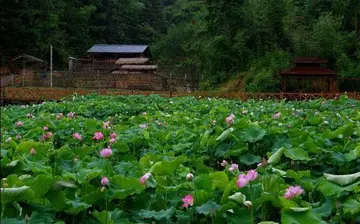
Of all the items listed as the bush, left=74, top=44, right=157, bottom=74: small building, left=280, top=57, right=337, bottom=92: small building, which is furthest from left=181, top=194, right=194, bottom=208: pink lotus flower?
left=74, top=44, right=157, bottom=74: small building

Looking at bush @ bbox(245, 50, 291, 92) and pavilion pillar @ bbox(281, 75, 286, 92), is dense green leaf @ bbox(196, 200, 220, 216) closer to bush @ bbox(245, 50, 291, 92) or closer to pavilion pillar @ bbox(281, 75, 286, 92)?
pavilion pillar @ bbox(281, 75, 286, 92)

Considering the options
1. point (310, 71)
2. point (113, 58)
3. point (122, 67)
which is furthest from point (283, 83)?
point (113, 58)

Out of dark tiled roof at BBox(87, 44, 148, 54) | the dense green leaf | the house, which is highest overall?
dark tiled roof at BBox(87, 44, 148, 54)

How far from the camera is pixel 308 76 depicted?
23.5 metres

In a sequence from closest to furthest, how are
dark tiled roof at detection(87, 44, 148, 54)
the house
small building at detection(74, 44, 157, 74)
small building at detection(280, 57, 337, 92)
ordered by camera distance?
1. small building at detection(280, 57, 337, 92)
2. the house
3. small building at detection(74, 44, 157, 74)
4. dark tiled roof at detection(87, 44, 148, 54)

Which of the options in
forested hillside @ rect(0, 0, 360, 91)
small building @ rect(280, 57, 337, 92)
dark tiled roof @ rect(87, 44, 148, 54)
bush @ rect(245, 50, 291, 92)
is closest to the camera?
small building @ rect(280, 57, 337, 92)

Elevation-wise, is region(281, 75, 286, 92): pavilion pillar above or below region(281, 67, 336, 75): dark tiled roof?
below


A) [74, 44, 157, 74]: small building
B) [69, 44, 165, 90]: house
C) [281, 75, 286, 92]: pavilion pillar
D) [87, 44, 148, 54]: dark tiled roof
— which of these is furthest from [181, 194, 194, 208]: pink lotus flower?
[87, 44, 148, 54]: dark tiled roof

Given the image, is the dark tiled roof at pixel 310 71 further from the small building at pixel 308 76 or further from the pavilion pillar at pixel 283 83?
the pavilion pillar at pixel 283 83

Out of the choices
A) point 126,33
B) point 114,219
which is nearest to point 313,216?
point 114,219

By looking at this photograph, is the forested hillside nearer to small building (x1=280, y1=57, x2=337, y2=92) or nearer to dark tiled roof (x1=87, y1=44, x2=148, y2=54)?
small building (x1=280, y1=57, x2=337, y2=92)

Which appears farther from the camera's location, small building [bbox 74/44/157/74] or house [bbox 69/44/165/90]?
small building [bbox 74/44/157/74]

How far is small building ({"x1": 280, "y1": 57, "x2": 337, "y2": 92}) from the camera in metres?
22.4

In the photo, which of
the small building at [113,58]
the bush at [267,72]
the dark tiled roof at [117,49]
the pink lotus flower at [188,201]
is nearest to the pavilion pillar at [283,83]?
the bush at [267,72]
